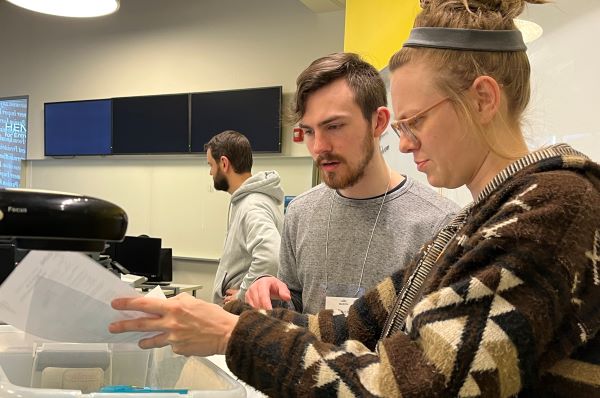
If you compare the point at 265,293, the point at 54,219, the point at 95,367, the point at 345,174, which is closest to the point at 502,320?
the point at 54,219

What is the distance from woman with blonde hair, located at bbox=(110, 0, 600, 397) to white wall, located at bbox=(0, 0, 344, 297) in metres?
3.74

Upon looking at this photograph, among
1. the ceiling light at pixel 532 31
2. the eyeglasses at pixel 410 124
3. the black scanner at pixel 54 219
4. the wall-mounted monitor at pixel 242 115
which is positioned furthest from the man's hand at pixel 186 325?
the wall-mounted monitor at pixel 242 115

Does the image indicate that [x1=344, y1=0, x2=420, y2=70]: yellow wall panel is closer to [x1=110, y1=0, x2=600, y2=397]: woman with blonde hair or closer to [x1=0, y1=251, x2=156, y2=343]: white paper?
[x1=110, y1=0, x2=600, y2=397]: woman with blonde hair

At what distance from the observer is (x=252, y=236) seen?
2.49 meters

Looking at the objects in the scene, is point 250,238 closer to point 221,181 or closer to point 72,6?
point 221,181

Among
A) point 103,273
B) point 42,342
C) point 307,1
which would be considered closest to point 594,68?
point 103,273

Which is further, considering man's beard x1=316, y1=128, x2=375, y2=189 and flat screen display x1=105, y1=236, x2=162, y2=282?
flat screen display x1=105, y1=236, x2=162, y2=282

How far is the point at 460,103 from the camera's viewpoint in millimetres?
717

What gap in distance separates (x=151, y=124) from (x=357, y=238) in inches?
168

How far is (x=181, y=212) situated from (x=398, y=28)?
3.43 metres

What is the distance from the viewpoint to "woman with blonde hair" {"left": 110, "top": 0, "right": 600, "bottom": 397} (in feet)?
1.71

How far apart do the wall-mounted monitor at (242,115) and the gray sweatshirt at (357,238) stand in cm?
321

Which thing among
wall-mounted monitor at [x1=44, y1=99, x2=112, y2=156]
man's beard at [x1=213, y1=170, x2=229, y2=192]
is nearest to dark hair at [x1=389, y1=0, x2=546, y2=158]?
man's beard at [x1=213, y1=170, x2=229, y2=192]

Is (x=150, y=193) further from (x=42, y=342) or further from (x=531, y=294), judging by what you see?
(x=531, y=294)
